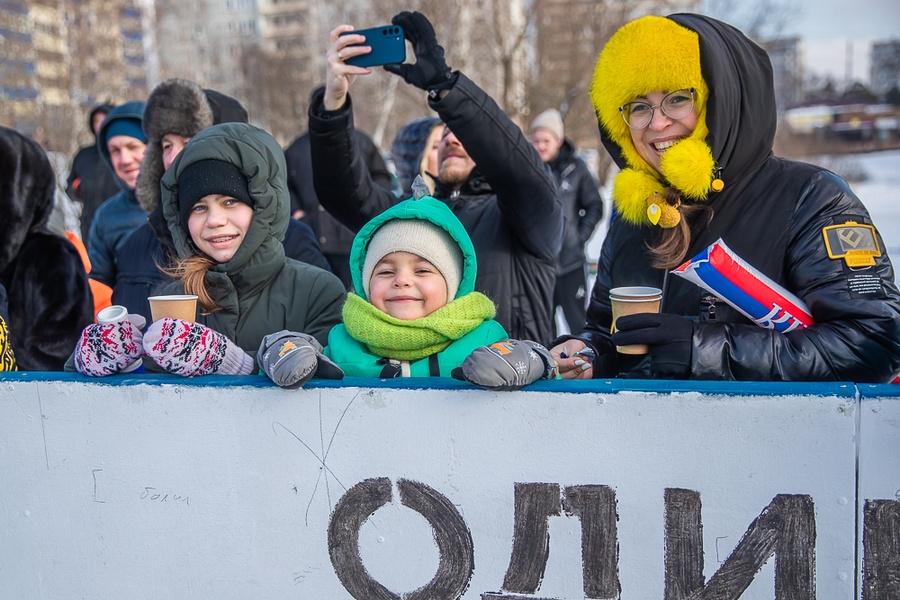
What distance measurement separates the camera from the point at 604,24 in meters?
20.8

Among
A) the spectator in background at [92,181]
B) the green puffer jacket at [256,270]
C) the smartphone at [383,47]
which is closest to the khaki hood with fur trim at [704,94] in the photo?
the smartphone at [383,47]

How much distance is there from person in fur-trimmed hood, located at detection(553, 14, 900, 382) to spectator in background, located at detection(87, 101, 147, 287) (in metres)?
2.38

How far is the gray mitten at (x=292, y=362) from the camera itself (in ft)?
6.39

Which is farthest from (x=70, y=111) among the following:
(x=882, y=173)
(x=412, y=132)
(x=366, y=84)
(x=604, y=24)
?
(x=882, y=173)

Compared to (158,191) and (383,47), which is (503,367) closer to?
(383,47)

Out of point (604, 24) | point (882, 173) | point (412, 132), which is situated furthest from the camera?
point (882, 173)

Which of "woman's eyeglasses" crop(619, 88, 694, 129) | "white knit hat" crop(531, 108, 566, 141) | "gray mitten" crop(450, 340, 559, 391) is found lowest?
"gray mitten" crop(450, 340, 559, 391)

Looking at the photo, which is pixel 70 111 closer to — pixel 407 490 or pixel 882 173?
pixel 407 490

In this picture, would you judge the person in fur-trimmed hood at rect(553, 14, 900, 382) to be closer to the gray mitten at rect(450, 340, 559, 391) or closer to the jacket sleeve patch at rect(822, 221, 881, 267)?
the jacket sleeve patch at rect(822, 221, 881, 267)

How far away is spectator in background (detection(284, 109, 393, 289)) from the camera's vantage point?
575cm

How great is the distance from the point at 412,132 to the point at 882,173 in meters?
28.6

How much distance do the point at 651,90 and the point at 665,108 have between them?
0.07 m

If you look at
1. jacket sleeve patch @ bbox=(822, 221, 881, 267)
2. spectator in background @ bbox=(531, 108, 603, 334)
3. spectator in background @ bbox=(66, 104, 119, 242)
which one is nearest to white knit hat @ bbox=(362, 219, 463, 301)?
jacket sleeve patch @ bbox=(822, 221, 881, 267)

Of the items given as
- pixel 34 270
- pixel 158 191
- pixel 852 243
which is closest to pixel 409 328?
pixel 852 243
